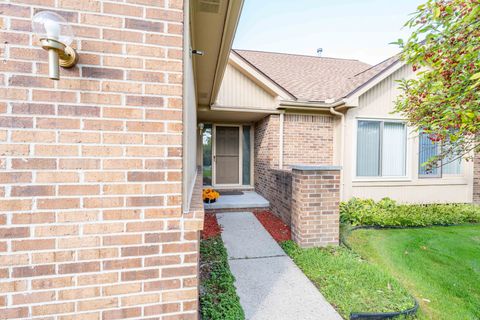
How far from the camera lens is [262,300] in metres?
2.64

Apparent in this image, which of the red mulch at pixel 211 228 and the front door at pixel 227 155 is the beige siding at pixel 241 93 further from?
the red mulch at pixel 211 228

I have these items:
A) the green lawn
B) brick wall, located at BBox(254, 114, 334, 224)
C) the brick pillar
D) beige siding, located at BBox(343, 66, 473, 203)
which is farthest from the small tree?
brick wall, located at BBox(254, 114, 334, 224)

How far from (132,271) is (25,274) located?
1.96 ft

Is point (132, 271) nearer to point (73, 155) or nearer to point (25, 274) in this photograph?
point (25, 274)

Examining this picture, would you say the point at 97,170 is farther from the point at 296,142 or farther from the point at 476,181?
the point at 476,181

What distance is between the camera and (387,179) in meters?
6.80

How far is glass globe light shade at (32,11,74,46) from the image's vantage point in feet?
3.72

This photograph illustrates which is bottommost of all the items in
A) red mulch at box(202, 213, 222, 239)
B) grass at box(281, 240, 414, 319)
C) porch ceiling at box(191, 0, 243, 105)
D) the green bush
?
grass at box(281, 240, 414, 319)

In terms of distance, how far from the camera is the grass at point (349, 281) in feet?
8.25

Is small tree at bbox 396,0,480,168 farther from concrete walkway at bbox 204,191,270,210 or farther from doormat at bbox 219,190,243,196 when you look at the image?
doormat at bbox 219,190,243,196

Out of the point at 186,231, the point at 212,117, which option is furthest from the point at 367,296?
the point at 212,117

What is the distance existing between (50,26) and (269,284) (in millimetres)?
3302

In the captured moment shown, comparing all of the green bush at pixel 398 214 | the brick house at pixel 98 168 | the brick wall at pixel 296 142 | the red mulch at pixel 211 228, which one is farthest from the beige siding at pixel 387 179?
the brick house at pixel 98 168

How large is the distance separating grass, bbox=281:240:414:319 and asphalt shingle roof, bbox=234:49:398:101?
16.0 ft
